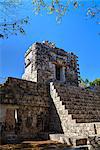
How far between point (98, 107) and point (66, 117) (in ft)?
8.11

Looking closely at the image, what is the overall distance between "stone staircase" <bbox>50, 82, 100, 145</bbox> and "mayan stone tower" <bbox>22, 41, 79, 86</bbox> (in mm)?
2459

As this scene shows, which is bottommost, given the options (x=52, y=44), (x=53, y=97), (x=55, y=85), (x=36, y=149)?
(x=36, y=149)

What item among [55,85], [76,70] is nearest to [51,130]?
[55,85]

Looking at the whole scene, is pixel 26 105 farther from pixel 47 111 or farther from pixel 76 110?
pixel 76 110

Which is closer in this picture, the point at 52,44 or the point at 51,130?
the point at 51,130

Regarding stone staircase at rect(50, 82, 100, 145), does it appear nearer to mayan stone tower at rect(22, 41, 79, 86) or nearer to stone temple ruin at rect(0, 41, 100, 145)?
stone temple ruin at rect(0, 41, 100, 145)

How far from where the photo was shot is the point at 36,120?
8305 millimetres

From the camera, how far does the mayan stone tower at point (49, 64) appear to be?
11633 mm

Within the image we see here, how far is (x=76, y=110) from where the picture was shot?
7852 millimetres

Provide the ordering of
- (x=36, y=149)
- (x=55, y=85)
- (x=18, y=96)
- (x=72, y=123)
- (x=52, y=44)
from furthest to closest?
(x=52, y=44) → (x=55, y=85) → (x=18, y=96) → (x=72, y=123) → (x=36, y=149)

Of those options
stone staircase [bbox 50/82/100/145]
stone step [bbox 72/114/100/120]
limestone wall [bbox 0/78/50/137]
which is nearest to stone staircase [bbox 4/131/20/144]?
limestone wall [bbox 0/78/50/137]

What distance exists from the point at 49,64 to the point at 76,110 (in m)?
5.11

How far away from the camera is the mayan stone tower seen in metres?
11.6

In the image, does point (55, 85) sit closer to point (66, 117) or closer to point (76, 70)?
point (66, 117)
